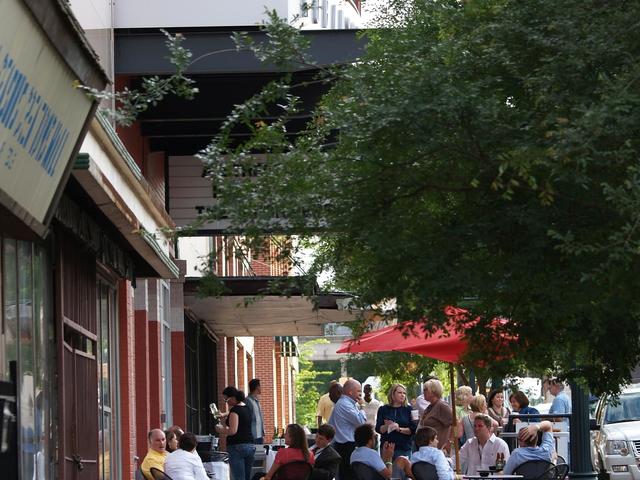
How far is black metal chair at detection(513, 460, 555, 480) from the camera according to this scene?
12.8m

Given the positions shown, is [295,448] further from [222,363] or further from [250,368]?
[250,368]

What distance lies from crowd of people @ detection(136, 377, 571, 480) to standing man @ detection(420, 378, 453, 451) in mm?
12

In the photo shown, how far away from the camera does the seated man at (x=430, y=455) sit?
12.4 metres

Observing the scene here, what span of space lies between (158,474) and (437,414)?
387 centimetres

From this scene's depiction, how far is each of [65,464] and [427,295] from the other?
237 inches

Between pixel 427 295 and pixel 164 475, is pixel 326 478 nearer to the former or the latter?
pixel 164 475

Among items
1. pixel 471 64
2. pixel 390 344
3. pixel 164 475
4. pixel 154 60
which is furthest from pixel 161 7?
pixel 471 64

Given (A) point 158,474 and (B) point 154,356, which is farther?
(B) point 154,356

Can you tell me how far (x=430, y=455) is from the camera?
41.2ft

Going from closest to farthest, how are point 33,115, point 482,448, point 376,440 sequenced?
point 33,115 → point 482,448 → point 376,440

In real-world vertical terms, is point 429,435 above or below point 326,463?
above

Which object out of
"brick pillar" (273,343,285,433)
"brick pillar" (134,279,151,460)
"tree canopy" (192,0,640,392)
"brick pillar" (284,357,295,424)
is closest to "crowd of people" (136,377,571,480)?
"brick pillar" (134,279,151,460)

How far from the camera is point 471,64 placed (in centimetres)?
788

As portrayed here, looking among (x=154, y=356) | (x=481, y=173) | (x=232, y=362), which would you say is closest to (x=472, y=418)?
(x=154, y=356)
